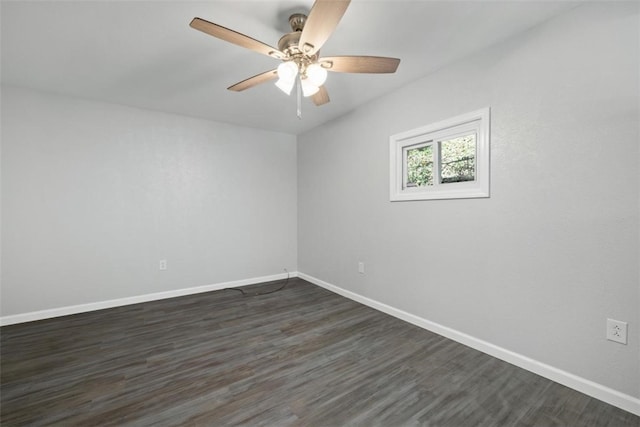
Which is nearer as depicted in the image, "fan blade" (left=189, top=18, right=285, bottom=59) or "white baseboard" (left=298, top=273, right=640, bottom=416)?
"fan blade" (left=189, top=18, right=285, bottom=59)

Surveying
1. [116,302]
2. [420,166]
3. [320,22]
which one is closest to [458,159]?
[420,166]

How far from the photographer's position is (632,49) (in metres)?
1.49

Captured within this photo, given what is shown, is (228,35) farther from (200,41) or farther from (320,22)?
(200,41)

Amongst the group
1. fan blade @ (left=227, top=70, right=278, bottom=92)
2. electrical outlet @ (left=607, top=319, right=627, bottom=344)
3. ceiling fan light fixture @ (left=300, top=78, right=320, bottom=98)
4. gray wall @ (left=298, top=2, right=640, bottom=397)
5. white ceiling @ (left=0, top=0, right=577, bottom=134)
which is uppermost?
white ceiling @ (left=0, top=0, right=577, bottom=134)

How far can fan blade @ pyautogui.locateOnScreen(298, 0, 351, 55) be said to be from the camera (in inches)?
48.0

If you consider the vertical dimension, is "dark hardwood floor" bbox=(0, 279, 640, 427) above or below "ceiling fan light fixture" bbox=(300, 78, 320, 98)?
below

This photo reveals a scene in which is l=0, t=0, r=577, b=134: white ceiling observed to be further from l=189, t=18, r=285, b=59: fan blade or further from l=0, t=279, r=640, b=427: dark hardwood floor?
l=0, t=279, r=640, b=427: dark hardwood floor

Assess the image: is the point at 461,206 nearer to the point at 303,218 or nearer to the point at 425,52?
the point at 425,52

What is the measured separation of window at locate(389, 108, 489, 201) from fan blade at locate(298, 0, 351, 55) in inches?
55.7

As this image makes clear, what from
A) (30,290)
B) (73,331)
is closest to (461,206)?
(73,331)

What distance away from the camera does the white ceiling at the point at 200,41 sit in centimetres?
167

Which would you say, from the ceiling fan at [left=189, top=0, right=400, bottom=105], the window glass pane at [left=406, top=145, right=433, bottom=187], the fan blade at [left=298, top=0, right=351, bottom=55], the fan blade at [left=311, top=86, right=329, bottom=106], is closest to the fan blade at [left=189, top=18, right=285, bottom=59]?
the ceiling fan at [left=189, top=0, right=400, bottom=105]

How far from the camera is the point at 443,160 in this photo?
8.35ft

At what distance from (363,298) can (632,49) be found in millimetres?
2844
